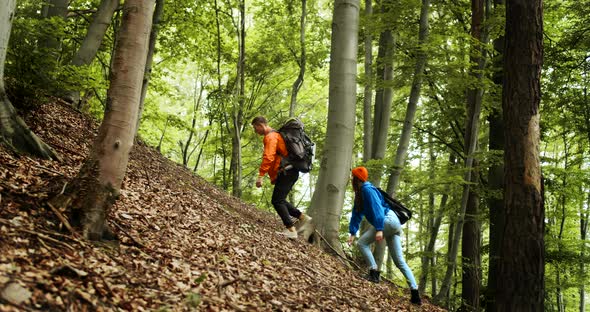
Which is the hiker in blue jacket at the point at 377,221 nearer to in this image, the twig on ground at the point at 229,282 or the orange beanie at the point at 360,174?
the orange beanie at the point at 360,174

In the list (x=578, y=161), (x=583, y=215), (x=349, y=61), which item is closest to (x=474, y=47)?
(x=349, y=61)

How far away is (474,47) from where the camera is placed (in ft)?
28.1

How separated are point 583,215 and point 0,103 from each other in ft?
77.4

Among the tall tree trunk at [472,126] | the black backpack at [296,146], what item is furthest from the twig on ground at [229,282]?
the tall tree trunk at [472,126]

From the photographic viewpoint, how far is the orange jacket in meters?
6.71

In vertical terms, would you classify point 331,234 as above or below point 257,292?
above

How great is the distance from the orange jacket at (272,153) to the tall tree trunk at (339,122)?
3.03 feet

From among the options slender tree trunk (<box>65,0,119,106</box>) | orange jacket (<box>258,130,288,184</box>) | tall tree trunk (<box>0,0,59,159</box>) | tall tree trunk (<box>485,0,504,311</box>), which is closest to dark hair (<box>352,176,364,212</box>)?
orange jacket (<box>258,130,288,184</box>)

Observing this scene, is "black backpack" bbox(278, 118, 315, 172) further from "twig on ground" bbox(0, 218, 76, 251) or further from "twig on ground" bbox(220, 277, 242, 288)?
"twig on ground" bbox(0, 218, 76, 251)

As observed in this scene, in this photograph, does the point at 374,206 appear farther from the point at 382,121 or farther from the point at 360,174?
the point at 382,121

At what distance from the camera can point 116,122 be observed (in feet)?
11.7

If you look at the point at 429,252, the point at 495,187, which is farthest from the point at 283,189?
the point at 495,187

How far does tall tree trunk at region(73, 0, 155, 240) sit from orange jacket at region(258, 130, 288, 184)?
320 centimetres

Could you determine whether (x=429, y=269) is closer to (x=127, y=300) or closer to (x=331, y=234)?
(x=331, y=234)
